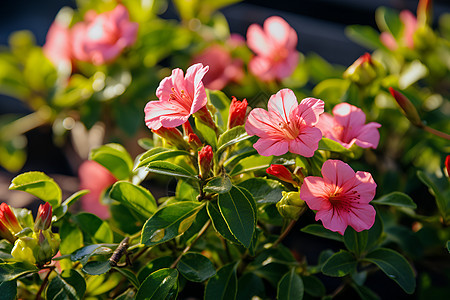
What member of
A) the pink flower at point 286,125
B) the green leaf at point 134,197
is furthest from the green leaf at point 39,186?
the pink flower at point 286,125

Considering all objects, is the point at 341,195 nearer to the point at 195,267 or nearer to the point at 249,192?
the point at 249,192

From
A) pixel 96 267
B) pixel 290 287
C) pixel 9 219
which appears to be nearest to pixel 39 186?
pixel 9 219

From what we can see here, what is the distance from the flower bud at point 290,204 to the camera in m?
0.55

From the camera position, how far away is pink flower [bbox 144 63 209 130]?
0.58 meters

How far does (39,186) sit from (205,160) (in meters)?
0.27

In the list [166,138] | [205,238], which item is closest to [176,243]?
[205,238]

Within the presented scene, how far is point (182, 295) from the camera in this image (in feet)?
2.88

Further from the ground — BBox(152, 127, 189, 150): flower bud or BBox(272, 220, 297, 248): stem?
BBox(152, 127, 189, 150): flower bud

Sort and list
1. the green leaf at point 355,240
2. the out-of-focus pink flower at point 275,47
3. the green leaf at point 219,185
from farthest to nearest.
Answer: the out-of-focus pink flower at point 275,47
the green leaf at point 355,240
the green leaf at point 219,185

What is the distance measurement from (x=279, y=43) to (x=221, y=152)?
0.45 meters

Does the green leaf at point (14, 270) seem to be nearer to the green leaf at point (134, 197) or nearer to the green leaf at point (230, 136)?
the green leaf at point (134, 197)

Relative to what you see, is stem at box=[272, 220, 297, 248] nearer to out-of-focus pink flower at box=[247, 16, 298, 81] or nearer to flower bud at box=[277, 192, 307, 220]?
flower bud at box=[277, 192, 307, 220]

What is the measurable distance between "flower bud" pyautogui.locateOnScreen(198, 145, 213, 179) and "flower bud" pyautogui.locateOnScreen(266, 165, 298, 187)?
0.25 feet

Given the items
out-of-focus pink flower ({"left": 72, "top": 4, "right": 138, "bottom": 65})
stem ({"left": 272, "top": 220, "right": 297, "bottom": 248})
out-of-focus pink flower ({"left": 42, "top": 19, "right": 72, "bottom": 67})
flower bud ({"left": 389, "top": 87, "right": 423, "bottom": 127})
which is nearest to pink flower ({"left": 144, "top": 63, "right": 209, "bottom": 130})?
stem ({"left": 272, "top": 220, "right": 297, "bottom": 248})
